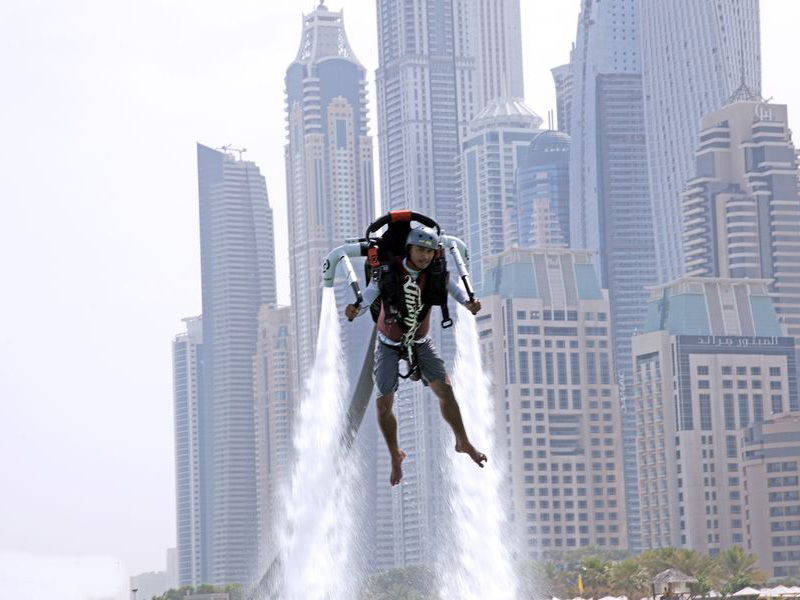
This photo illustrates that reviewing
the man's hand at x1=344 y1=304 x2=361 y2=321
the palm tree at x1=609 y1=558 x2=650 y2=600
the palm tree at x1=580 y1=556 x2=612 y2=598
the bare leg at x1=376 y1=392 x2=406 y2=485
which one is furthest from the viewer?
the palm tree at x1=580 y1=556 x2=612 y2=598

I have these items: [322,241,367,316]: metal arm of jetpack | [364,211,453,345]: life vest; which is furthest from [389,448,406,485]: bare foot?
[322,241,367,316]: metal arm of jetpack

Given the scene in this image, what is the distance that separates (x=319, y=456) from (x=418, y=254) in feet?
19.3

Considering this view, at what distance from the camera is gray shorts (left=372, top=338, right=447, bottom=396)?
28.8 meters

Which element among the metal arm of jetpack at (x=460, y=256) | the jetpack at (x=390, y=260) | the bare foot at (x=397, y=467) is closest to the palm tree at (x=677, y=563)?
the bare foot at (x=397, y=467)

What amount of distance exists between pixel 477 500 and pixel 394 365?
5.59 metres

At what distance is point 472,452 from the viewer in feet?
95.1

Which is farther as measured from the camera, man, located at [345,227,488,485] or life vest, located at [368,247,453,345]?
life vest, located at [368,247,453,345]

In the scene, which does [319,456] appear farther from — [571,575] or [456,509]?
[571,575]

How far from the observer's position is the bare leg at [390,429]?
95.1 feet

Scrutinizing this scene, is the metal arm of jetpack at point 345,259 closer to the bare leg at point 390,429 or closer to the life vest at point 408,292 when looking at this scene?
the life vest at point 408,292

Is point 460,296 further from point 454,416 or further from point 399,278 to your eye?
point 454,416

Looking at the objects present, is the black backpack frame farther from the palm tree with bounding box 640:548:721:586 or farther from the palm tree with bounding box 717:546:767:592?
the palm tree with bounding box 717:546:767:592

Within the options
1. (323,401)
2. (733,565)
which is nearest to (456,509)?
(323,401)

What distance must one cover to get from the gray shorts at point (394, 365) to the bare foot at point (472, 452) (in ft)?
3.65
